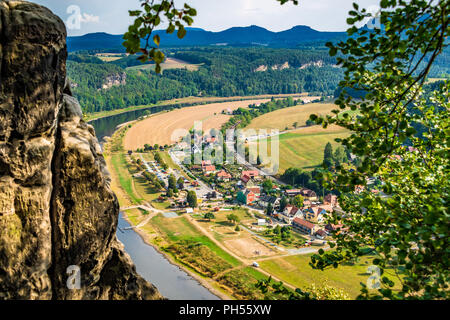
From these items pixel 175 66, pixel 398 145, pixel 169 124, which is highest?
pixel 175 66

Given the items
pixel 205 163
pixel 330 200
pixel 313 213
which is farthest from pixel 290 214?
pixel 205 163

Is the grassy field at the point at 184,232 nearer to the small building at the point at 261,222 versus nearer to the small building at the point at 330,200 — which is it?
the small building at the point at 261,222

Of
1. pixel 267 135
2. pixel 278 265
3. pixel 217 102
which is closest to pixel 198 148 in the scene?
pixel 267 135

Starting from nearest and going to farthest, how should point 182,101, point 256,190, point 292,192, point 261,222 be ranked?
point 261,222 → point 256,190 → point 292,192 → point 182,101

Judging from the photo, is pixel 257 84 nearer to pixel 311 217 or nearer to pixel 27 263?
pixel 311 217

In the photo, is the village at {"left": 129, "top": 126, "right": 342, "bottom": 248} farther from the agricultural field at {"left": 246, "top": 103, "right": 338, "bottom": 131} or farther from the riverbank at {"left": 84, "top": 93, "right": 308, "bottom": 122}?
the riverbank at {"left": 84, "top": 93, "right": 308, "bottom": 122}

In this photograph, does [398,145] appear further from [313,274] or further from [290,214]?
[290,214]

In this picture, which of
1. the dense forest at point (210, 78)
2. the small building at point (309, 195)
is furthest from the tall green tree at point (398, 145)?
the dense forest at point (210, 78)
